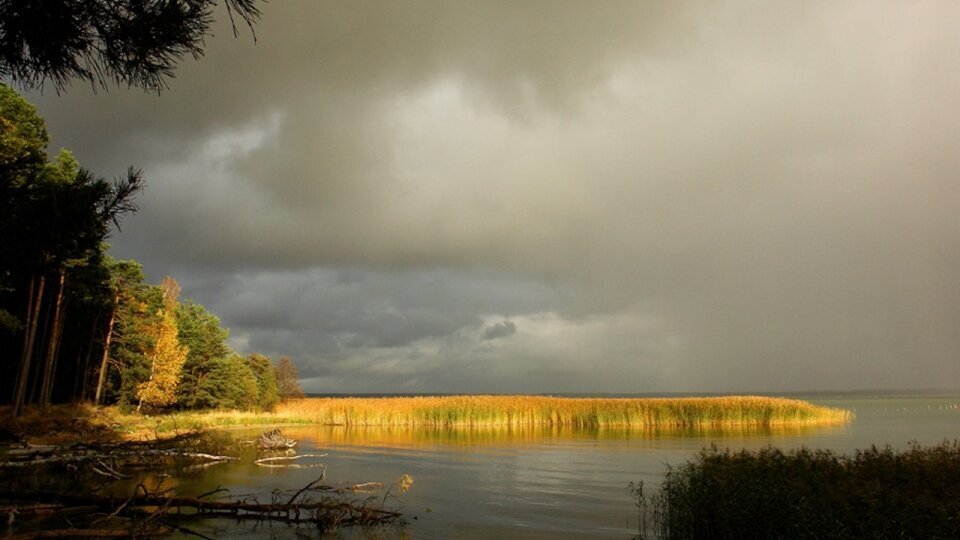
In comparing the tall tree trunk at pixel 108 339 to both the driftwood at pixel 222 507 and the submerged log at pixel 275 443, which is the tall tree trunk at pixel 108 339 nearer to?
the submerged log at pixel 275 443

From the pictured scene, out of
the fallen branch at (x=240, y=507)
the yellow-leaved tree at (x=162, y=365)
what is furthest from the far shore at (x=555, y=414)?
the fallen branch at (x=240, y=507)

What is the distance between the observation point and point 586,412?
5250 cm

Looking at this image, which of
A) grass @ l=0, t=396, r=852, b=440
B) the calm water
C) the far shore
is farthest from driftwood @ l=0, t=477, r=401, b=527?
grass @ l=0, t=396, r=852, b=440

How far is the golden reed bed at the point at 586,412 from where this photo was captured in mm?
50969

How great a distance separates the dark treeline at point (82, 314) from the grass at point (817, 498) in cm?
1198

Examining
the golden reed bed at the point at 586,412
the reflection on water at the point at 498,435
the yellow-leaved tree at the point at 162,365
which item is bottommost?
the reflection on water at the point at 498,435

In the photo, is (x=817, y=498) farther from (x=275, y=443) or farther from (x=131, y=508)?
(x=275, y=443)

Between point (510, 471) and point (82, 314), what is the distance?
3393 centimetres

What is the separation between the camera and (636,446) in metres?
34.3

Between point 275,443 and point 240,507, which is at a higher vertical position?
point 240,507

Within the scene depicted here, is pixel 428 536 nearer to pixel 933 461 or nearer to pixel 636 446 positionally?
pixel 933 461

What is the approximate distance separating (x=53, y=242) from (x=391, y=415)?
46.5 metres

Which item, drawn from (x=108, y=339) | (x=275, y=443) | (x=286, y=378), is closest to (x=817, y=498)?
(x=275, y=443)

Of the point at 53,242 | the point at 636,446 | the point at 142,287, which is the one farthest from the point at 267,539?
the point at 142,287
